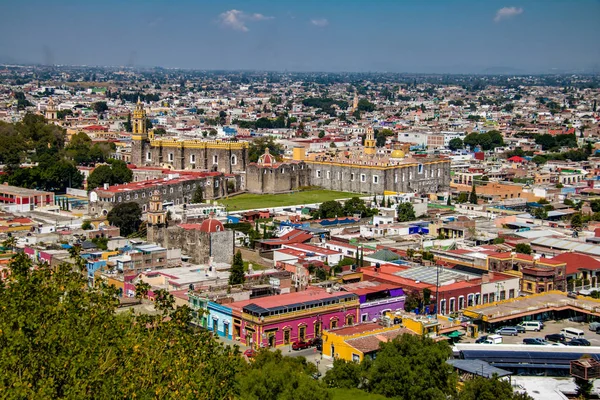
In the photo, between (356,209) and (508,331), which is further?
(356,209)

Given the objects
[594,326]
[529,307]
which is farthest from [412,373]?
[594,326]

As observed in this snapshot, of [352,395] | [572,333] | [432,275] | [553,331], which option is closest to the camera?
[352,395]

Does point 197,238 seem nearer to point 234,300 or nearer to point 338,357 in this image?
point 234,300

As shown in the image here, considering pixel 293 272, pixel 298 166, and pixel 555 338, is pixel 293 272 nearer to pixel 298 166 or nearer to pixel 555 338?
pixel 555 338

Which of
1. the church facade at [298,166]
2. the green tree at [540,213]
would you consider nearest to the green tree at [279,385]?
the green tree at [540,213]

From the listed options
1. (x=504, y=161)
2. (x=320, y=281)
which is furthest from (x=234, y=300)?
(x=504, y=161)

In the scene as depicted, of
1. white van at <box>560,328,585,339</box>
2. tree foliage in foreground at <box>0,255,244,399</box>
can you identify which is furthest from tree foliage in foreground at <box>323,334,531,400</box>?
tree foliage in foreground at <box>0,255,244,399</box>
